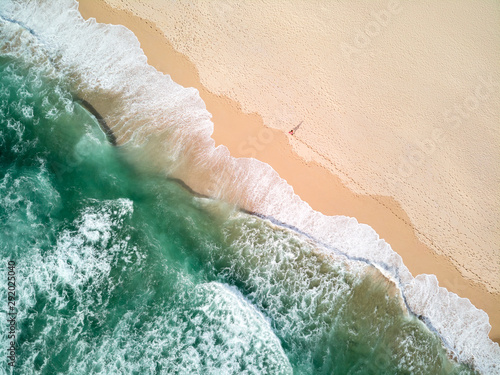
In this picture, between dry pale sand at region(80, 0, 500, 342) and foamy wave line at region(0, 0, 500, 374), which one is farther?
dry pale sand at region(80, 0, 500, 342)

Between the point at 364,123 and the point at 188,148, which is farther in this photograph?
the point at 364,123

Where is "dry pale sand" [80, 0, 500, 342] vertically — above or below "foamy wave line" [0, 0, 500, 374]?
above

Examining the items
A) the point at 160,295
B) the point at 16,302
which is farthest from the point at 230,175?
the point at 16,302

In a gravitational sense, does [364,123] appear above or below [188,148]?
above

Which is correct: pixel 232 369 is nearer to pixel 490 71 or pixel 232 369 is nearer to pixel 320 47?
pixel 320 47
